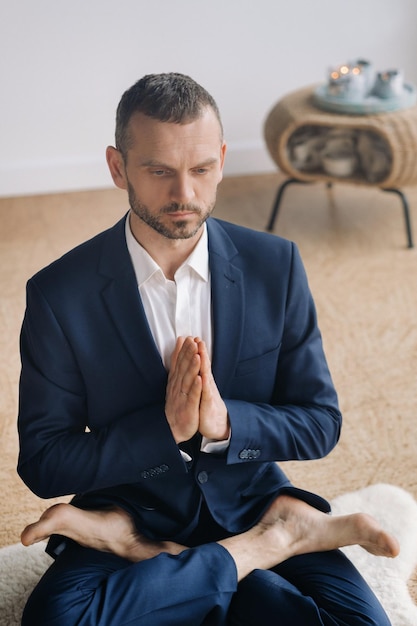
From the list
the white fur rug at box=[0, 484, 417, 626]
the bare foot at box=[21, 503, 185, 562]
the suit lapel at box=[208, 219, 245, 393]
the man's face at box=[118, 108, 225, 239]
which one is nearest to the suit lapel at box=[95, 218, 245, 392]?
the suit lapel at box=[208, 219, 245, 393]

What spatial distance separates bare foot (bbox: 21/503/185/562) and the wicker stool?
201 centimetres

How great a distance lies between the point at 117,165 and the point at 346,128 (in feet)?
6.49

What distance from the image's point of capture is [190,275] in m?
1.52

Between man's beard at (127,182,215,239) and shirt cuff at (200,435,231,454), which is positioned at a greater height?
man's beard at (127,182,215,239)

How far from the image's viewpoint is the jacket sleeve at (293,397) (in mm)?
1507

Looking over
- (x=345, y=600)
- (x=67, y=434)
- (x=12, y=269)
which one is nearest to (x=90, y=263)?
(x=67, y=434)

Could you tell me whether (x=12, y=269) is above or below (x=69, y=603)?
below

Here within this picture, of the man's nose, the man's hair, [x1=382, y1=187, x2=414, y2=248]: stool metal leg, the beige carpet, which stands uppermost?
the man's hair

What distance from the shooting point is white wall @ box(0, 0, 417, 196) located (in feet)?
12.2

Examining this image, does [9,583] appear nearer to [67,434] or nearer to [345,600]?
[67,434]

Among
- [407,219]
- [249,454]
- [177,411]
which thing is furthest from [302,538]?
[407,219]

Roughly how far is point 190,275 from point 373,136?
2.00 meters

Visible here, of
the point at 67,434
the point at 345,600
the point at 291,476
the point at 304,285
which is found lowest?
the point at 291,476

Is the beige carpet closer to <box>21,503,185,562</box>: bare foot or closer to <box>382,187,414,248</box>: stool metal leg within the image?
<box>382,187,414,248</box>: stool metal leg
